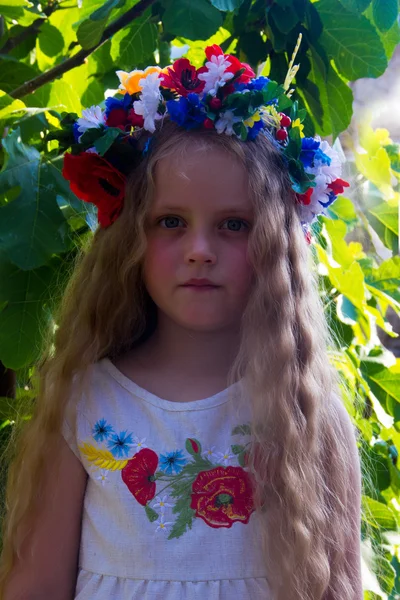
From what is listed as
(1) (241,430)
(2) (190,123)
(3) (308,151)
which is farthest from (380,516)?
(2) (190,123)

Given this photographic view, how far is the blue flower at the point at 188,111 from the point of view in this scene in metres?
1.13

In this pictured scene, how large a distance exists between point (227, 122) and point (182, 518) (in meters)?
0.58

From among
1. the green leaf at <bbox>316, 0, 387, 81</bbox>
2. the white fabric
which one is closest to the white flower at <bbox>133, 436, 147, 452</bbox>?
the white fabric

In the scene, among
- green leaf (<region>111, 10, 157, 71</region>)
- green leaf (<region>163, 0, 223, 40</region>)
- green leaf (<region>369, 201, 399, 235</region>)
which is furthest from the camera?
green leaf (<region>369, 201, 399, 235</region>)

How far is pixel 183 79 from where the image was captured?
1.15 metres

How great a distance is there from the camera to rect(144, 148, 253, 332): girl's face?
1088 millimetres

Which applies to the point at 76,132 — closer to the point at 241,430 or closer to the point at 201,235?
the point at 201,235

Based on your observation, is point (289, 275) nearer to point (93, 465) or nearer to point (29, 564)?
point (93, 465)

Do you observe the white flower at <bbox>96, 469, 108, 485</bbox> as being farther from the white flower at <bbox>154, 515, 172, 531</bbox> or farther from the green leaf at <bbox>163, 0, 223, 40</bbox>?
the green leaf at <bbox>163, 0, 223, 40</bbox>

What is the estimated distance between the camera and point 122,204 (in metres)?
1.21

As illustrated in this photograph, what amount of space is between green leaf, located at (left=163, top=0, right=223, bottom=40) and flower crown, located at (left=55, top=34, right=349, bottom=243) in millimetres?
115

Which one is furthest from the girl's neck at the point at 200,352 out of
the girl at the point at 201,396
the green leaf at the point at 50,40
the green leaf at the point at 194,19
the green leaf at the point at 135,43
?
the green leaf at the point at 50,40

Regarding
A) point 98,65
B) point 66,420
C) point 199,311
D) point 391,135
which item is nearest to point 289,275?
point 199,311

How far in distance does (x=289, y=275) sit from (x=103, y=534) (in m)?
0.47
